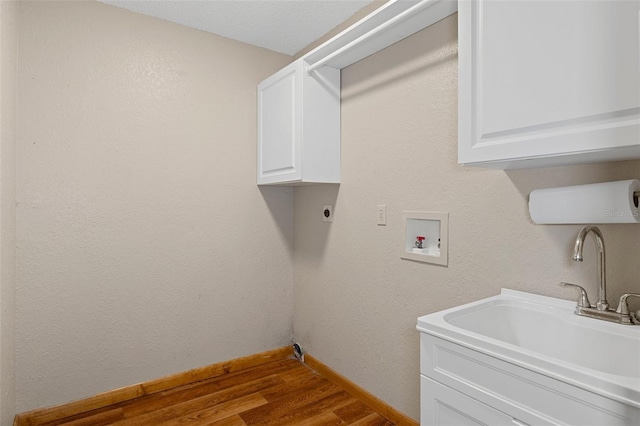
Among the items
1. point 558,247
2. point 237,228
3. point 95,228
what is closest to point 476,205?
point 558,247

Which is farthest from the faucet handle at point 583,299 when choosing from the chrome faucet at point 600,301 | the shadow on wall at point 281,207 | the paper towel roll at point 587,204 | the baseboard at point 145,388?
the baseboard at point 145,388

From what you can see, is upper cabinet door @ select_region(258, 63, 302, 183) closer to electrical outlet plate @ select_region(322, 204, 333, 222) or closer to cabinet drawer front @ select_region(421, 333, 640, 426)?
electrical outlet plate @ select_region(322, 204, 333, 222)

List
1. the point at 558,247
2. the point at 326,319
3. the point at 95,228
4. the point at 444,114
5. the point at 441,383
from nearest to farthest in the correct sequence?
the point at 441,383 → the point at 558,247 → the point at 444,114 → the point at 95,228 → the point at 326,319

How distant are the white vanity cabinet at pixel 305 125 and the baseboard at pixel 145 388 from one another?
134cm

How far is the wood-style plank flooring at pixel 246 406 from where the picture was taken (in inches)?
77.6

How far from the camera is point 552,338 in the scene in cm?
124

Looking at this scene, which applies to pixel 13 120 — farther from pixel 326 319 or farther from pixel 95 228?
pixel 326 319

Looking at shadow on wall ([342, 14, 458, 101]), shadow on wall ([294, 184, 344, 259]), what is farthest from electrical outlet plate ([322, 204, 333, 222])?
shadow on wall ([342, 14, 458, 101])

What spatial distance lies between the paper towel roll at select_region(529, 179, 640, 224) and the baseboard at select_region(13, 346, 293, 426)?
2.14 m

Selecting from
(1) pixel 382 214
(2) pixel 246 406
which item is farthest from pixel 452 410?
(2) pixel 246 406

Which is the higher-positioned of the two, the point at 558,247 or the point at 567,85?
the point at 567,85

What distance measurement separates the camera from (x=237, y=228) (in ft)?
8.52

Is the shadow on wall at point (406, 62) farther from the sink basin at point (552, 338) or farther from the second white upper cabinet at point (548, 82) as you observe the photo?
the sink basin at point (552, 338)

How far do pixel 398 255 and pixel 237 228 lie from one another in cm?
122
